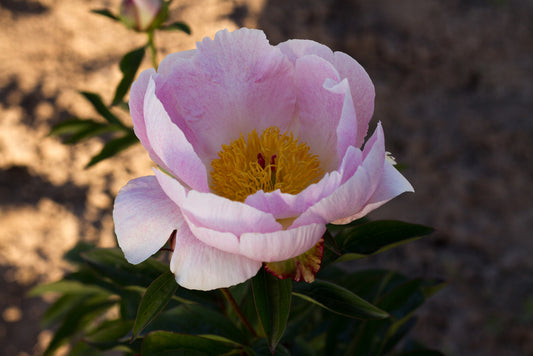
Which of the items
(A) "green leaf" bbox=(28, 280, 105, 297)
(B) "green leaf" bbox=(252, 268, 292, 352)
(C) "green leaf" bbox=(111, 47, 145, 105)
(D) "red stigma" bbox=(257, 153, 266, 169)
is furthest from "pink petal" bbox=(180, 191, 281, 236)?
(A) "green leaf" bbox=(28, 280, 105, 297)

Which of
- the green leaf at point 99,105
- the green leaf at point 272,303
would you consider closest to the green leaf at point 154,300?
the green leaf at point 272,303

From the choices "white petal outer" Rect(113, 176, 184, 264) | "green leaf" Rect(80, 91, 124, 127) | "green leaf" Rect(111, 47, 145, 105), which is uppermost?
"white petal outer" Rect(113, 176, 184, 264)

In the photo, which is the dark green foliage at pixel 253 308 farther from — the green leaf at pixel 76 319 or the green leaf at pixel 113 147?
the green leaf at pixel 113 147

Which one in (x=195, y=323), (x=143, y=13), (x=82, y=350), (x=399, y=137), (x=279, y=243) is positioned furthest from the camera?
(x=399, y=137)

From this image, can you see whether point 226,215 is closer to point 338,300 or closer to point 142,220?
point 142,220

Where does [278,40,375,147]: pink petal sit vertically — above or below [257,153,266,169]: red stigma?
above

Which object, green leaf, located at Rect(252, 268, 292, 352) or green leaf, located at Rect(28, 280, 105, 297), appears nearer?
green leaf, located at Rect(252, 268, 292, 352)

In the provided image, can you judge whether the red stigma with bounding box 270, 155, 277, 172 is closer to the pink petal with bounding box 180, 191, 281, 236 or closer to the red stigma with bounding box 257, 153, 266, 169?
the red stigma with bounding box 257, 153, 266, 169

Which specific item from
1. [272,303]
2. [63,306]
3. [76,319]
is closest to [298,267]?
[272,303]

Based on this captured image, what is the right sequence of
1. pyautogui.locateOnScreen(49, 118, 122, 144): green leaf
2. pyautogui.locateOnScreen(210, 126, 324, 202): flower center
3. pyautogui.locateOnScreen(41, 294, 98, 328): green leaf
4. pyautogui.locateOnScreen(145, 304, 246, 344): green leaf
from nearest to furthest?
pyautogui.locateOnScreen(210, 126, 324, 202): flower center, pyautogui.locateOnScreen(145, 304, 246, 344): green leaf, pyautogui.locateOnScreen(49, 118, 122, 144): green leaf, pyautogui.locateOnScreen(41, 294, 98, 328): green leaf
